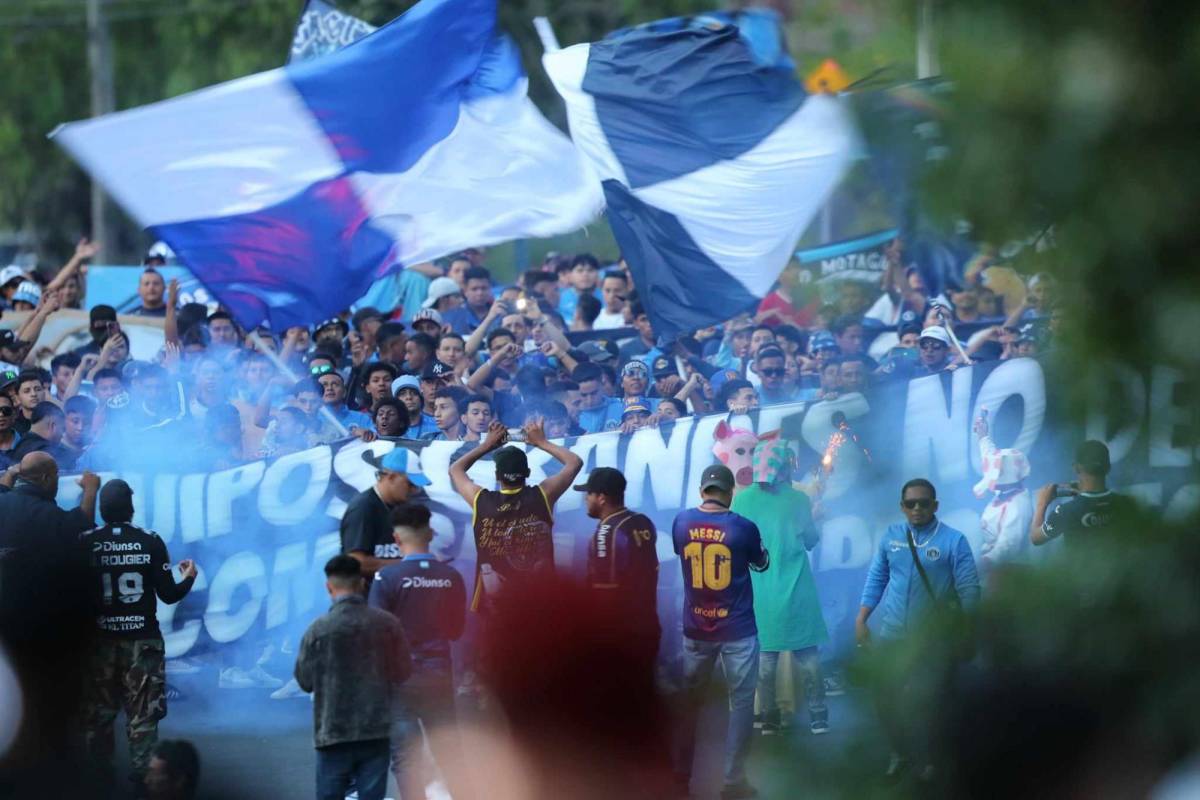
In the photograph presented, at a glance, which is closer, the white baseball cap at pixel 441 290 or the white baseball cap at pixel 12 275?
the white baseball cap at pixel 441 290

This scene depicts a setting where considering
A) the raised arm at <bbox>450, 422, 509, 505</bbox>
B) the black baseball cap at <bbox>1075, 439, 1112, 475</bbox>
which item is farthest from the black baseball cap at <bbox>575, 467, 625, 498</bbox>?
the black baseball cap at <bbox>1075, 439, 1112, 475</bbox>

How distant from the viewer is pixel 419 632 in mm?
7891

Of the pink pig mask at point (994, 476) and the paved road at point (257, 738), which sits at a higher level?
the pink pig mask at point (994, 476)

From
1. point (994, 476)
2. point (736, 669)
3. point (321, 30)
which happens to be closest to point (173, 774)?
point (736, 669)

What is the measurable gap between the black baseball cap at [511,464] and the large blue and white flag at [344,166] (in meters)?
1.81

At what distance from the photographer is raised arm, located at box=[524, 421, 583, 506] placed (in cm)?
945

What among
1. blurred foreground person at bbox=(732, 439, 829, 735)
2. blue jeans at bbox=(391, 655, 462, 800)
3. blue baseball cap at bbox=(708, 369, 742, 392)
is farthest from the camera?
blue baseball cap at bbox=(708, 369, 742, 392)

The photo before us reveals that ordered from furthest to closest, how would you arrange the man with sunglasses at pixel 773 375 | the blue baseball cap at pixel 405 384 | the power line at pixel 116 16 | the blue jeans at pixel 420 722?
the power line at pixel 116 16
the man with sunglasses at pixel 773 375
the blue baseball cap at pixel 405 384
the blue jeans at pixel 420 722

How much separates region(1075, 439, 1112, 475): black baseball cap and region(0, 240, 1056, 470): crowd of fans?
7.62 m

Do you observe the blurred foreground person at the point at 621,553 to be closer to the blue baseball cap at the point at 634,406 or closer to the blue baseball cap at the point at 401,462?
A: the blue baseball cap at the point at 401,462

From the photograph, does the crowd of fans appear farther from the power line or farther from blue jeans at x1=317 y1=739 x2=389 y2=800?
the power line

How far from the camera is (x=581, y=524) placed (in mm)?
10039

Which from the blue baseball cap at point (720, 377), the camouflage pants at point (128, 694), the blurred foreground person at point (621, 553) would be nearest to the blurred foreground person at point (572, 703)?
the blurred foreground person at point (621, 553)

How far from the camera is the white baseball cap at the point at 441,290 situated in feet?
42.4
